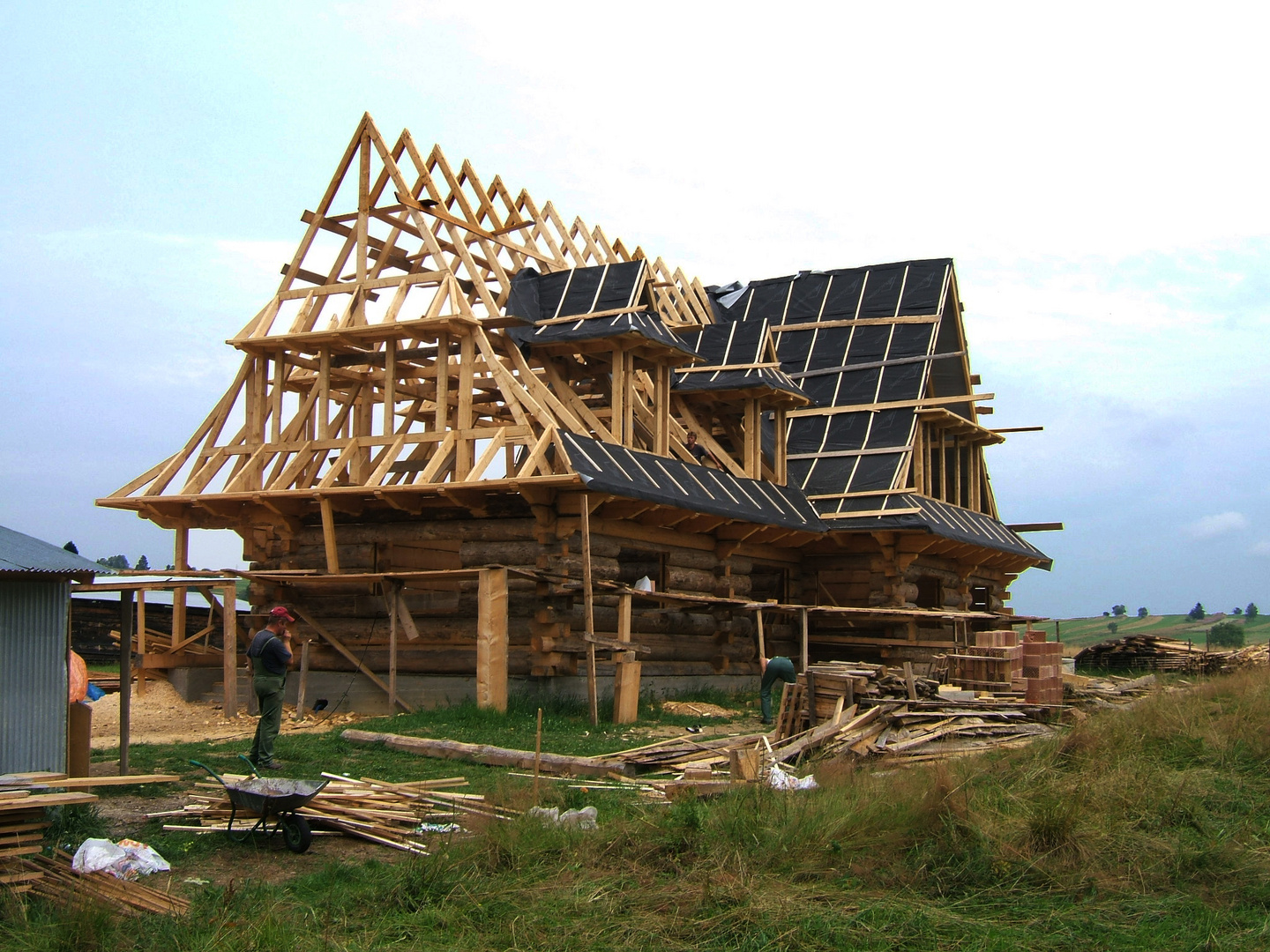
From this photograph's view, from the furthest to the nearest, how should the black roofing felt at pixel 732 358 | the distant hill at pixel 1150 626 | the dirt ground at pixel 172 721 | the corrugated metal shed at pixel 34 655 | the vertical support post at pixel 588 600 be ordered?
the distant hill at pixel 1150 626
the black roofing felt at pixel 732 358
the vertical support post at pixel 588 600
the dirt ground at pixel 172 721
the corrugated metal shed at pixel 34 655

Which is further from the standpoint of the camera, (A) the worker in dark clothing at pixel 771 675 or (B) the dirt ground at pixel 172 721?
(A) the worker in dark clothing at pixel 771 675

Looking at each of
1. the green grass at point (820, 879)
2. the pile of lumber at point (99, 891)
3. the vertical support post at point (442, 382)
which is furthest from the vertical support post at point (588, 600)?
the pile of lumber at point (99, 891)

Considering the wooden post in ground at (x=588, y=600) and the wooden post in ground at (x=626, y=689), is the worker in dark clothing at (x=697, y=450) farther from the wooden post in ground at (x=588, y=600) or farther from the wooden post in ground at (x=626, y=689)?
the wooden post in ground at (x=626, y=689)

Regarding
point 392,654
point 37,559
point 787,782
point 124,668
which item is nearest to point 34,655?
point 37,559

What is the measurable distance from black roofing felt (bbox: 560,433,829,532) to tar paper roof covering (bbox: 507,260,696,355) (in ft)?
6.25

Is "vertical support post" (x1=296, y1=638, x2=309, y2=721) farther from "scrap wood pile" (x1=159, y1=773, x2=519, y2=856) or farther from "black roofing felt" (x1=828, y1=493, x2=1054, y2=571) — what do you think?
"black roofing felt" (x1=828, y1=493, x2=1054, y2=571)

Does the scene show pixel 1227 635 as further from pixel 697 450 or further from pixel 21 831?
pixel 21 831

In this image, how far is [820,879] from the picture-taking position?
848 cm

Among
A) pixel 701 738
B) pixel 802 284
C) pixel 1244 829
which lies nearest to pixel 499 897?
pixel 1244 829

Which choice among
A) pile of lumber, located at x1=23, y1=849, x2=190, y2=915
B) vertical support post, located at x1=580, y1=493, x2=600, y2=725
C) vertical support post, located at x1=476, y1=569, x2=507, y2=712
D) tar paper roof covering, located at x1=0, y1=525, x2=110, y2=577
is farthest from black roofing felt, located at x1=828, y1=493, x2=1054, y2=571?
pile of lumber, located at x1=23, y1=849, x2=190, y2=915

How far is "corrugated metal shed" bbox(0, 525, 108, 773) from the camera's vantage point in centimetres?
994

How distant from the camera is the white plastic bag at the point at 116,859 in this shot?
810 centimetres

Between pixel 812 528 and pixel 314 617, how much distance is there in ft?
28.8

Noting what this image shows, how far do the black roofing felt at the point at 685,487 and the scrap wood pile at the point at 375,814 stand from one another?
7.49 m
